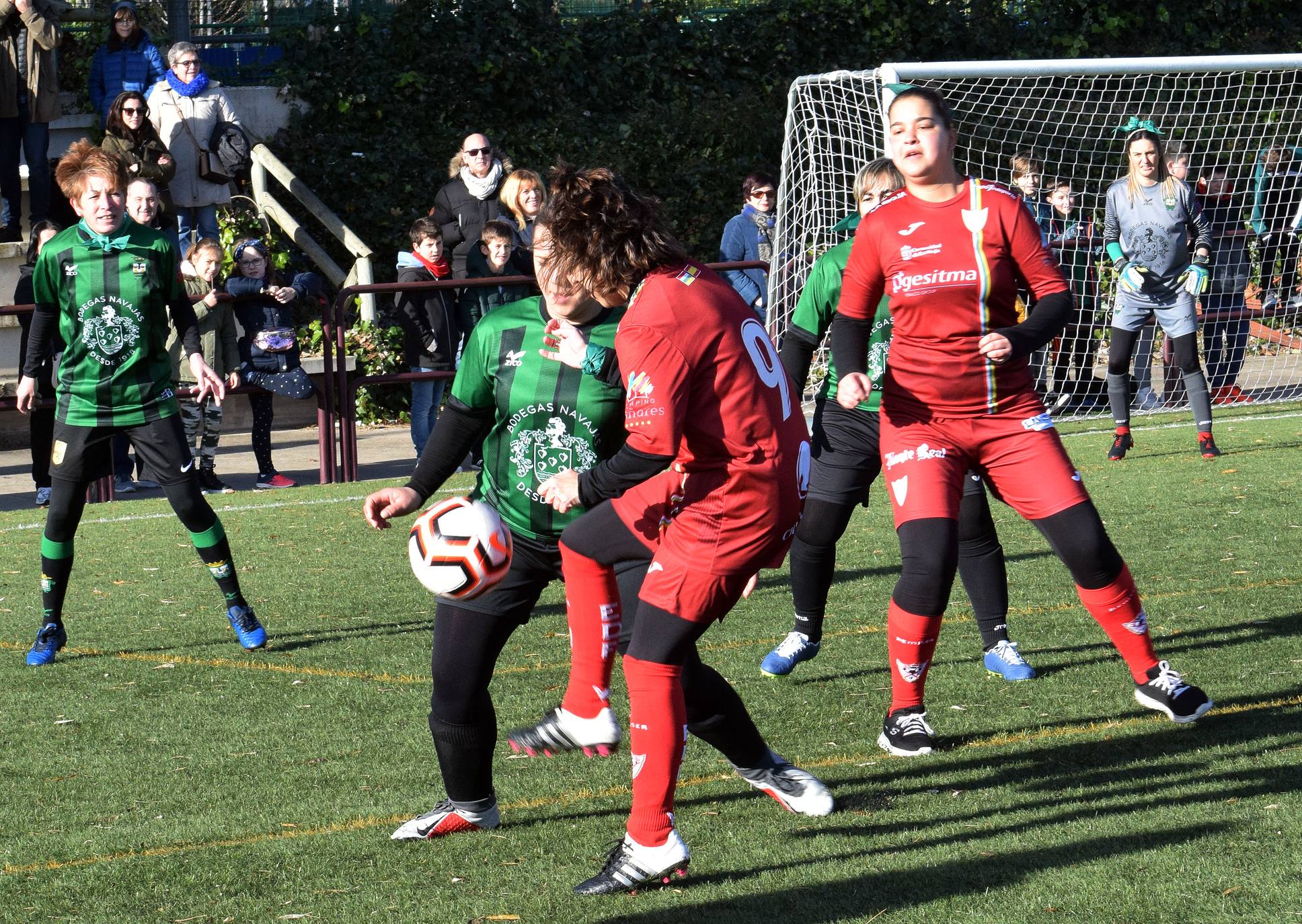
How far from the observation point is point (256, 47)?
18.2 m

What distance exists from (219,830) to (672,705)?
150cm

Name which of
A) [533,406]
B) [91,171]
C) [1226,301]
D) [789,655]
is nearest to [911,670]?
[789,655]

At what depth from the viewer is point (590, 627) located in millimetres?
4570

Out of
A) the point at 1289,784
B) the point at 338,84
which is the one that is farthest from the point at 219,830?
the point at 338,84

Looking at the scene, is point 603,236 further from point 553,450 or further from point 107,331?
point 107,331

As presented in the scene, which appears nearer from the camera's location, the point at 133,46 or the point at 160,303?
the point at 160,303

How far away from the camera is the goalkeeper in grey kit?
11.1 meters

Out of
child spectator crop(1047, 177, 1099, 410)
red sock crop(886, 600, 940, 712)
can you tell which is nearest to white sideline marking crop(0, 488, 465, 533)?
child spectator crop(1047, 177, 1099, 410)

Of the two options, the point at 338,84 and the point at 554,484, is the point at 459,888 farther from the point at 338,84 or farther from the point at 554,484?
the point at 338,84

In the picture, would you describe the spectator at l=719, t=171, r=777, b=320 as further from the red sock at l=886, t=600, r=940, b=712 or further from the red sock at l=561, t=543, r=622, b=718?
the red sock at l=561, t=543, r=622, b=718

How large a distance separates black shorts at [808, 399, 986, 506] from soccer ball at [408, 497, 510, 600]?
2.18 metres

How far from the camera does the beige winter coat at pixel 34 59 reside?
14.0 metres

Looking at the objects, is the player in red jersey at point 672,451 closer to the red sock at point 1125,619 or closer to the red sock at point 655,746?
the red sock at point 655,746

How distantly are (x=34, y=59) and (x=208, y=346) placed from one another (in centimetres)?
416
